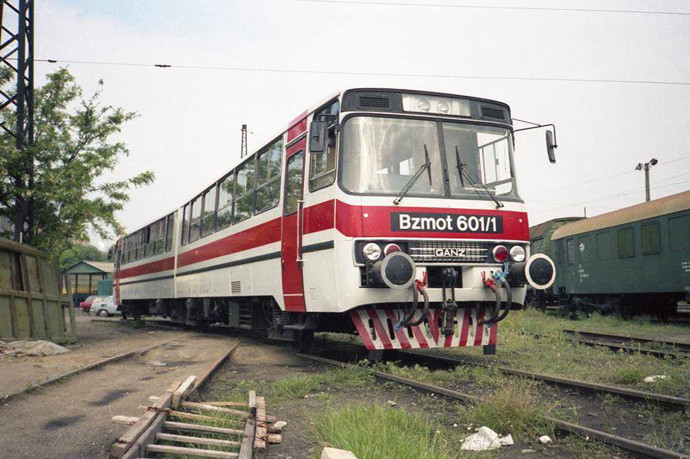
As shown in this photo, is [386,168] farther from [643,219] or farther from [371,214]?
[643,219]

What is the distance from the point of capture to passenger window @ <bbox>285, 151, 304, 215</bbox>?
7.70 metres

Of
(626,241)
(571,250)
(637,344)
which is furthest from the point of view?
(571,250)

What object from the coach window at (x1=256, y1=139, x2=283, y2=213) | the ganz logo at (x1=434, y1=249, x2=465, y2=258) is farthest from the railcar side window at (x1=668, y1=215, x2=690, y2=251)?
the coach window at (x1=256, y1=139, x2=283, y2=213)

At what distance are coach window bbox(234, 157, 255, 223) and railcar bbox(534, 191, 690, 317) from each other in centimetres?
953

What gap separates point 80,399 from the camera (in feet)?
18.8

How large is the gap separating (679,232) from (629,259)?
2.02 m

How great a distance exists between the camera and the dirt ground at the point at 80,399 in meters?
4.10

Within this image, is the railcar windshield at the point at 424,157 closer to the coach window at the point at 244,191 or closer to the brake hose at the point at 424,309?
the brake hose at the point at 424,309

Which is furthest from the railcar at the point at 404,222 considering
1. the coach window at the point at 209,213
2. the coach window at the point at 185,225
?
the coach window at the point at 185,225

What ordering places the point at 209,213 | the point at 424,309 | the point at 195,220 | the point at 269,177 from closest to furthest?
the point at 424,309
the point at 269,177
the point at 209,213
the point at 195,220

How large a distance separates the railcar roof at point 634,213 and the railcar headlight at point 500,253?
8305mm

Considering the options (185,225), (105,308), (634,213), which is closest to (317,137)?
(185,225)

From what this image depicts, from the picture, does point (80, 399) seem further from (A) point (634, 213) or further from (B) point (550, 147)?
(A) point (634, 213)

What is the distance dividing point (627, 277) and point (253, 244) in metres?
10.6
